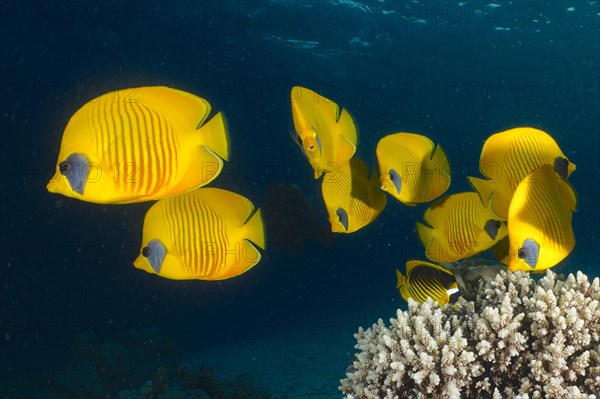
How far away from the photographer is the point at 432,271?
4293 mm

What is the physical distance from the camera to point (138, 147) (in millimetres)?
1889

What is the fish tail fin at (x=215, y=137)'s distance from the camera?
1.99m

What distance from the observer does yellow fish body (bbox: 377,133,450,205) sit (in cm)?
345

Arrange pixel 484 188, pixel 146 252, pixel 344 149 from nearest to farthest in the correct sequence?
pixel 146 252, pixel 344 149, pixel 484 188

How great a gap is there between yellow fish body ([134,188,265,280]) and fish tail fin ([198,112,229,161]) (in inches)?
25.2

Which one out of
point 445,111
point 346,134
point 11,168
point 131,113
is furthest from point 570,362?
point 445,111

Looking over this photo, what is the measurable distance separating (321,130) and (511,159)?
1290mm

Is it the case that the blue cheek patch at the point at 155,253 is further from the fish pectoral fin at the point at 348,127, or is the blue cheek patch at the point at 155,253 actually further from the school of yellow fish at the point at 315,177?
the fish pectoral fin at the point at 348,127

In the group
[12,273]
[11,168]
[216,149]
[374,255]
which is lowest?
[374,255]

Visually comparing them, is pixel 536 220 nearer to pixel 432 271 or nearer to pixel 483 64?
pixel 432 271

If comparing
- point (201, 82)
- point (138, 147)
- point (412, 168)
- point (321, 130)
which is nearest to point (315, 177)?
point (321, 130)

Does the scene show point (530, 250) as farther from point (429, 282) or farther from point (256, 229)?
point (429, 282)

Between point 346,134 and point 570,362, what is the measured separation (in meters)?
2.60

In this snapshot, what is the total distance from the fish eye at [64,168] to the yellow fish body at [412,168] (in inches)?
87.0
